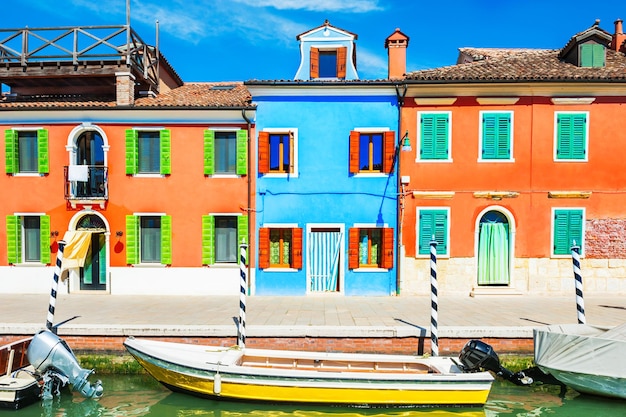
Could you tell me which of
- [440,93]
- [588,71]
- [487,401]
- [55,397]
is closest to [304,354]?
[487,401]

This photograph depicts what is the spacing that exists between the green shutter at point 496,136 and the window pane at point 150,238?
11072 mm

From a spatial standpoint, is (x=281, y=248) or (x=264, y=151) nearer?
(x=264, y=151)

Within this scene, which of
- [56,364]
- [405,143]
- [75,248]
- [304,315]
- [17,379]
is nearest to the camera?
[17,379]

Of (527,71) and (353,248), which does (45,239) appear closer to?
(353,248)

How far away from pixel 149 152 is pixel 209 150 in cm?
214

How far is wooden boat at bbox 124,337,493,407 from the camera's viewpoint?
7148 mm

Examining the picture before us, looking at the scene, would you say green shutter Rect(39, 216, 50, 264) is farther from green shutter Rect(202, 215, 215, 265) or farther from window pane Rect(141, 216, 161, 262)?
green shutter Rect(202, 215, 215, 265)

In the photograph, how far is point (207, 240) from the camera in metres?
13.3

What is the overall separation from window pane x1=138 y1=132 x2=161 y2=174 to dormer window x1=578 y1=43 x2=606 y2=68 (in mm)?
14680

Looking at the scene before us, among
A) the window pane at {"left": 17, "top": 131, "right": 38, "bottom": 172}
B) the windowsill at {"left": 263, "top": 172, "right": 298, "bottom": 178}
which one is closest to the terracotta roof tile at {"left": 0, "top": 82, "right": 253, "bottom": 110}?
the window pane at {"left": 17, "top": 131, "right": 38, "bottom": 172}

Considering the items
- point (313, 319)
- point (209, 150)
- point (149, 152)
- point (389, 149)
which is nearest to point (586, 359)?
point (313, 319)

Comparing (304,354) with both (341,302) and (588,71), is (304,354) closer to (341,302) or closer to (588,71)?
(341,302)

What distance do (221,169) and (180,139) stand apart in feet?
5.38

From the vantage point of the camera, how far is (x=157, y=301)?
12.2 metres
